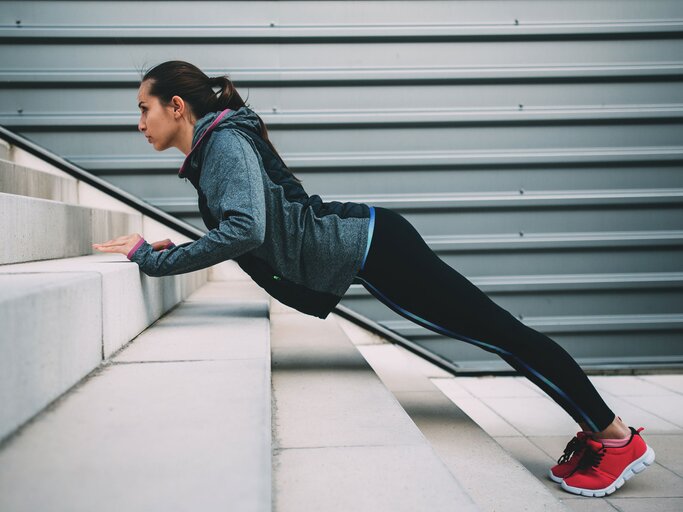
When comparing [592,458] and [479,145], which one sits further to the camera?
[479,145]

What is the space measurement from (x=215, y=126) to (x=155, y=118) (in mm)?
269

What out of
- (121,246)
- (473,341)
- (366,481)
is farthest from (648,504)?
(121,246)

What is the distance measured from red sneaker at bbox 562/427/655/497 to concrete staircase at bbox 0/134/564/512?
0.35 m

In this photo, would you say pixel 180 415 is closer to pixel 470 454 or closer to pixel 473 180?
pixel 470 454

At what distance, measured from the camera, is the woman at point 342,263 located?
6.54 feet

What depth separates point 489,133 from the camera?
4285 millimetres

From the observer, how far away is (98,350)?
157 cm

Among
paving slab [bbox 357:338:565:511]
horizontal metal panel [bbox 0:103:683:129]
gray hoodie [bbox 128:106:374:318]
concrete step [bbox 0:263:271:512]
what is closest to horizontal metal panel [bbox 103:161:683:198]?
horizontal metal panel [bbox 0:103:683:129]

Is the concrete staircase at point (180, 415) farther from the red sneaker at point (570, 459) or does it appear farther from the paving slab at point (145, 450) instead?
the red sneaker at point (570, 459)

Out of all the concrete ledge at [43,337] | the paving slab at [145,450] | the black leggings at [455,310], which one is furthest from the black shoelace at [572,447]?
the concrete ledge at [43,337]

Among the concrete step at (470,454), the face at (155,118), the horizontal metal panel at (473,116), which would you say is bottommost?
the concrete step at (470,454)

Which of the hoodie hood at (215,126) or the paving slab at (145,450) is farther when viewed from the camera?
the hoodie hood at (215,126)

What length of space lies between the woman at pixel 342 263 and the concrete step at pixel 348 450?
265 millimetres

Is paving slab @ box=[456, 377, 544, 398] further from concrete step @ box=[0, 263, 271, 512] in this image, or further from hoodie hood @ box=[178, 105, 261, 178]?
concrete step @ box=[0, 263, 271, 512]
